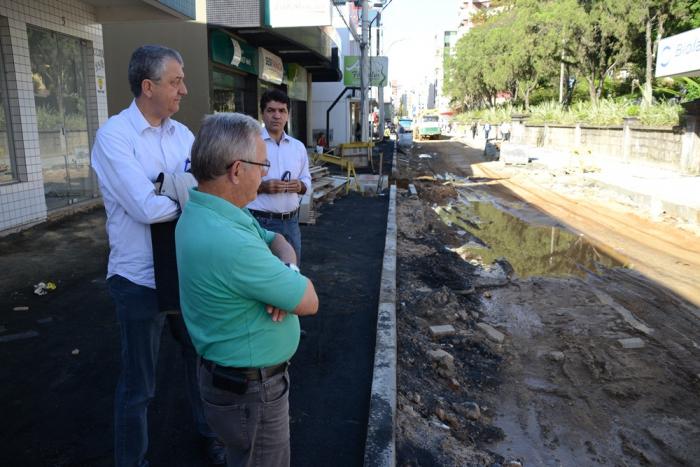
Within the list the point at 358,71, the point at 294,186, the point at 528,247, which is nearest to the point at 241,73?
the point at 528,247

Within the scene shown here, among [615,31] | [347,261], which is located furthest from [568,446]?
[615,31]

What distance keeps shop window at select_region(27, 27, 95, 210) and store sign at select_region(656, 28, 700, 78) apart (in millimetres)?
17485

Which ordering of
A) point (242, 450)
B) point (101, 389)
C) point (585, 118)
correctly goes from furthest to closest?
point (585, 118)
point (101, 389)
point (242, 450)

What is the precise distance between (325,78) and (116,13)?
1892cm

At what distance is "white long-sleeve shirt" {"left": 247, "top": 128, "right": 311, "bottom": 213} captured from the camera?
15.0 ft

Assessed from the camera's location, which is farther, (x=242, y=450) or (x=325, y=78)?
(x=325, y=78)

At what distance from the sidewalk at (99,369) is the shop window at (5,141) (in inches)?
47.5

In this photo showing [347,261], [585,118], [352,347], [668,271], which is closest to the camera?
[352,347]

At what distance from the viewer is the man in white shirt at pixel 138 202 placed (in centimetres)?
243

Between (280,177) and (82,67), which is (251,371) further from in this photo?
(82,67)

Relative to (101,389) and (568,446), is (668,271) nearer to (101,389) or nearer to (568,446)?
(568,446)

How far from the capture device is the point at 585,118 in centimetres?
2747

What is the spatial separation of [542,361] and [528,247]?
17.1 feet

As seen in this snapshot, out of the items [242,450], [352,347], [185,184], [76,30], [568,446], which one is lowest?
[568,446]
